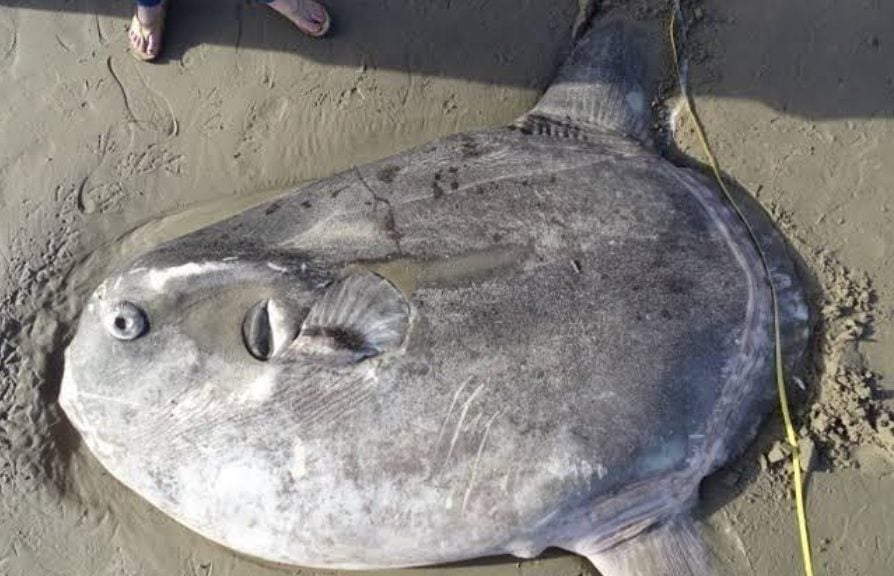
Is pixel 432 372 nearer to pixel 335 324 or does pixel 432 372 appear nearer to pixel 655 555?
pixel 335 324

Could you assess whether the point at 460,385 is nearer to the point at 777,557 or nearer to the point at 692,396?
the point at 692,396

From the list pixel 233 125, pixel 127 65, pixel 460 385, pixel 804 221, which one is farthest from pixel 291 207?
pixel 804 221

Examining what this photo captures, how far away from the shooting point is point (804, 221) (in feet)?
16.3

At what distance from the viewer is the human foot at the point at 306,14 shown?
5.10 m

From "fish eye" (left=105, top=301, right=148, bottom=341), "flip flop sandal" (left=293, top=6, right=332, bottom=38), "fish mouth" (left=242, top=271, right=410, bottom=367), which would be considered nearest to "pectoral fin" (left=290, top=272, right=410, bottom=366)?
"fish mouth" (left=242, top=271, right=410, bottom=367)

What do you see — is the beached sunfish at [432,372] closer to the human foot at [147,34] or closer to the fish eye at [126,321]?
the fish eye at [126,321]

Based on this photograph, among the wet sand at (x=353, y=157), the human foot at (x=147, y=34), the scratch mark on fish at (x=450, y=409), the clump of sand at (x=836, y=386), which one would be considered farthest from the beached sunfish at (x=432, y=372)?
the human foot at (x=147, y=34)

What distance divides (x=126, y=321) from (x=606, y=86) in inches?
120

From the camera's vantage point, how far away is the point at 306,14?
17.0ft

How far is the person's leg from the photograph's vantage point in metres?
5.10

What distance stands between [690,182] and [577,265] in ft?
3.28

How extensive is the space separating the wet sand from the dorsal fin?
0.17m

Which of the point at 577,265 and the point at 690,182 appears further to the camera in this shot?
the point at 690,182

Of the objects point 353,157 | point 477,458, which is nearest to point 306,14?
point 353,157
